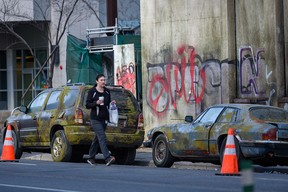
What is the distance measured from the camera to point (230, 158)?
13.9 m

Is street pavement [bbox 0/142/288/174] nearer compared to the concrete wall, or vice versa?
street pavement [bbox 0/142/288/174]

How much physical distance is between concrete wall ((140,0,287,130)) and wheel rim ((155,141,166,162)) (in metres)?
5.25

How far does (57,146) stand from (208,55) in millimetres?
6353

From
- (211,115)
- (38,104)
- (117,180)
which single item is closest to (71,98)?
(38,104)

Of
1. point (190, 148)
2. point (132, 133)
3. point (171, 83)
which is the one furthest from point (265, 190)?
point (171, 83)

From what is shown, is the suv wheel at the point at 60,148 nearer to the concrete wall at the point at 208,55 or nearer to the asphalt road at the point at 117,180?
the asphalt road at the point at 117,180

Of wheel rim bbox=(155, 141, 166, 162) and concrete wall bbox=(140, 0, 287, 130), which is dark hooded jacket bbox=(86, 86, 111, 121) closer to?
wheel rim bbox=(155, 141, 166, 162)

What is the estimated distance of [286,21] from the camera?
69.7 feet

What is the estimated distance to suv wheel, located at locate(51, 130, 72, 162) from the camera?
17.5 m

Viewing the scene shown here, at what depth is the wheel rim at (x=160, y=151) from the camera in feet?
55.0

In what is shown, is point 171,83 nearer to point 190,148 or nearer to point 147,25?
point 147,25

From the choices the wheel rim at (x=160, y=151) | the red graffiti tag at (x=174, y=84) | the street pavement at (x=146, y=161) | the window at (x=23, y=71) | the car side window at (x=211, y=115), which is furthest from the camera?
the window at (x=23, y=71)

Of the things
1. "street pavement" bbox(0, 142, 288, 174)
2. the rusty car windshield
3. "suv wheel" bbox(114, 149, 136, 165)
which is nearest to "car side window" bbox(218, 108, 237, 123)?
the rusty car windshield

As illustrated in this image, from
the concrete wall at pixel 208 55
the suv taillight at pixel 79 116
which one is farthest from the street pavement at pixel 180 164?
the concrete wall at pixel 208 55
